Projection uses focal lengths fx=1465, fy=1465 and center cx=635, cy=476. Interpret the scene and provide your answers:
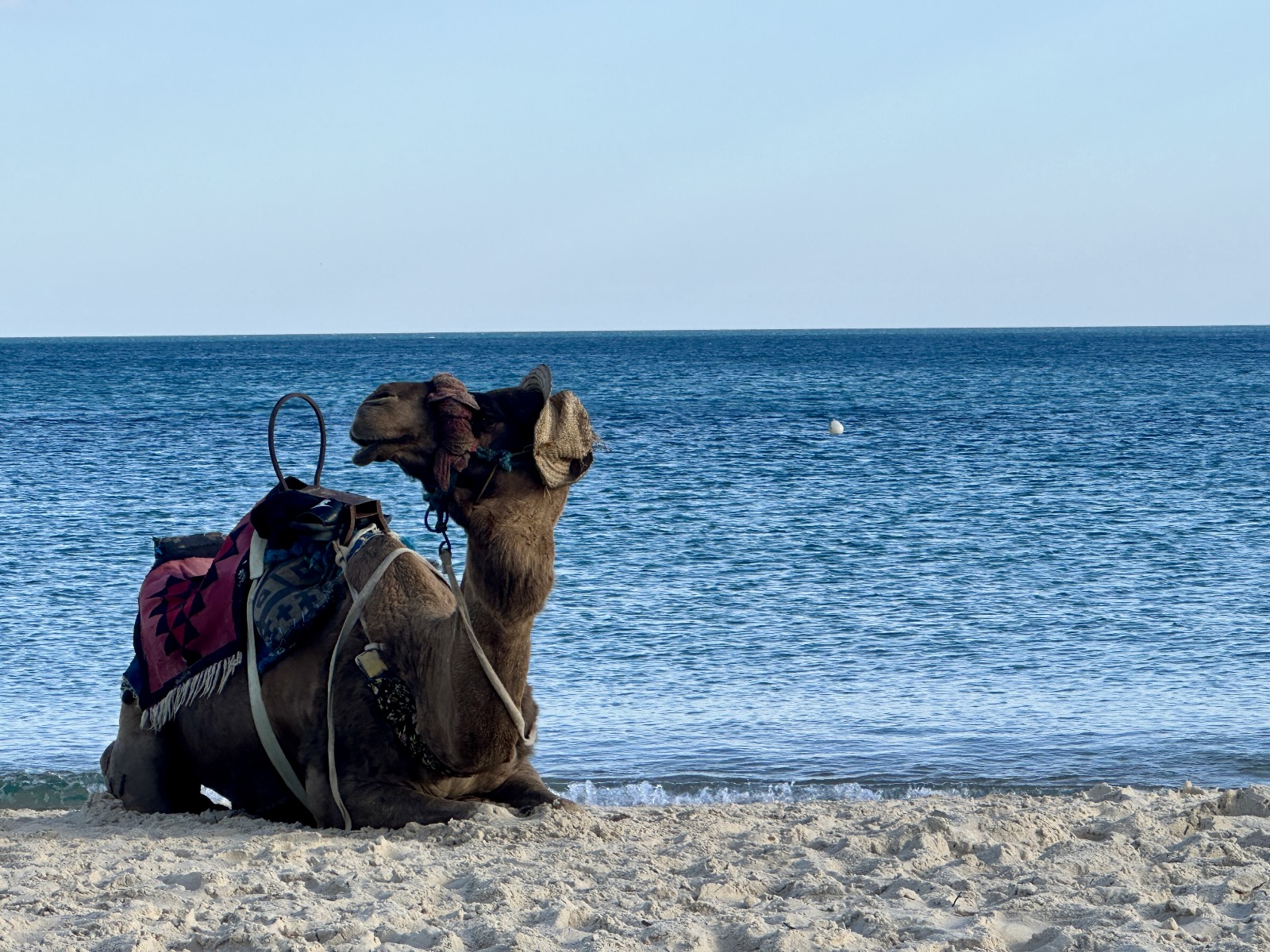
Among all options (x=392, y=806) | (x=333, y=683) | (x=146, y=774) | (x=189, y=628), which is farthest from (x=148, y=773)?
(x=392, y=806)

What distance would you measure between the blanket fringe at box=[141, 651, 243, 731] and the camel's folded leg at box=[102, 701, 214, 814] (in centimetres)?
9

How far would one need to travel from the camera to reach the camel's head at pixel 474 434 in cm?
403

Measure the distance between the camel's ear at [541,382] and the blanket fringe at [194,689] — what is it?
2.04 metres

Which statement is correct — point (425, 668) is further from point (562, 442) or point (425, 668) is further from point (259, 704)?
point (562, 442)

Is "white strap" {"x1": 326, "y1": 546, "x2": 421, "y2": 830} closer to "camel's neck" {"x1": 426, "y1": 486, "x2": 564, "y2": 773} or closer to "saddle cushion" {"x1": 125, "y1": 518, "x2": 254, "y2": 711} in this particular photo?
"saddle cushion" {"x1": 125, "y1": 518, "x2": 254, "y2": 711}

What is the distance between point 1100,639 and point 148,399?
4941 cm

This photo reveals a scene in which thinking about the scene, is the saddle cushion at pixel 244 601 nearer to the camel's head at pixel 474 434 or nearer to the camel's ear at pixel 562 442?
the camel's head at pixel 474 434

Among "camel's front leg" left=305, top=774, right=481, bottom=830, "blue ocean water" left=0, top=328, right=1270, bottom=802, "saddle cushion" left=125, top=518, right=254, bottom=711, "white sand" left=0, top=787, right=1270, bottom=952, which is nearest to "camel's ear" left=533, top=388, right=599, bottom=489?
"white sand" left=0, top=787, right=1270, bottom=952

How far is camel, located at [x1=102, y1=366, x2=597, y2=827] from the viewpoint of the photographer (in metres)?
4.08

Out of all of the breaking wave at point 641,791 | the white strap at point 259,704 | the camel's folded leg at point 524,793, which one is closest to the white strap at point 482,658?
the camel's folded leg at point 524,793

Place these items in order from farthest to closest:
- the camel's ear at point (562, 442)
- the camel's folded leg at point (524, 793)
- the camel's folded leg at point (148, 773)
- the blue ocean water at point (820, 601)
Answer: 1. the blue ocean water at point (820, 601)
2. the camel's folded leg at point (148, 773)
3. the camel's folded leg at point (524, 793)
4. the camel's ear at point (562, 442)

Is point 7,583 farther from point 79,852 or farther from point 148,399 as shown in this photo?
point 148,399

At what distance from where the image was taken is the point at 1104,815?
542 cm

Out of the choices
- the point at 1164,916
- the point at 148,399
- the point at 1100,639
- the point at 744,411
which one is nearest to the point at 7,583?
the point at 1100,639
